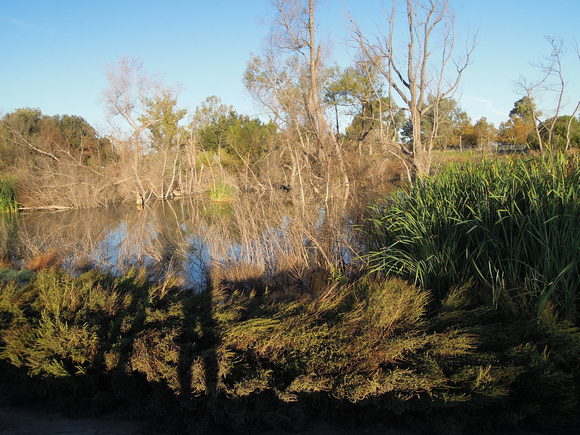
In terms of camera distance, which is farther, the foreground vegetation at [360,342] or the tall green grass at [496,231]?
the tall green grass at [496,231]

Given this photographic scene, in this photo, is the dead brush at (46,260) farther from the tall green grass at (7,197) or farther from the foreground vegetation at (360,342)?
the tall green grass at (7,197)

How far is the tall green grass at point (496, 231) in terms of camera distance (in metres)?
4.25

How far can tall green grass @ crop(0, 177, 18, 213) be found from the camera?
22766 millimetres

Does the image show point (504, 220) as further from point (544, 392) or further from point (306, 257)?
point (306, 257)

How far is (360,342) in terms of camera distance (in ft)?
11.9

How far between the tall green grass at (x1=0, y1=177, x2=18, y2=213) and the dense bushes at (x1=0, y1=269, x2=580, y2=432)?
22233 mm

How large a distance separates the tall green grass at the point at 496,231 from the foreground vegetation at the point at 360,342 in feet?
0.09

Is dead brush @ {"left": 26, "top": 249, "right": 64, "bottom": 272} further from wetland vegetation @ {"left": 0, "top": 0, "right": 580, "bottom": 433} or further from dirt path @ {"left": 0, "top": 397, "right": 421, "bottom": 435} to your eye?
dirt path @ {"left": 0, "top": 397, "right": 421, "bottom": 435}

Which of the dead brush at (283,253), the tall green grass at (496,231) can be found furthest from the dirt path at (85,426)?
the dead brush at (283,253)

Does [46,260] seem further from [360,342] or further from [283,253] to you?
[360,342]

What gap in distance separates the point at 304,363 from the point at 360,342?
0.51 meters

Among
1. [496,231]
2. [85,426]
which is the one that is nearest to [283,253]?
[496,231]

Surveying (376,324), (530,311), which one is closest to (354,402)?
(376,324)

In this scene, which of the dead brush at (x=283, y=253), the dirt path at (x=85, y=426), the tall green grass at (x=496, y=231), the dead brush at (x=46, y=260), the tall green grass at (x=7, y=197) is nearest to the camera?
the dirt path at (x=85, y=426)
